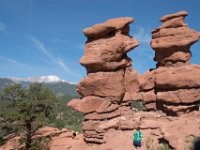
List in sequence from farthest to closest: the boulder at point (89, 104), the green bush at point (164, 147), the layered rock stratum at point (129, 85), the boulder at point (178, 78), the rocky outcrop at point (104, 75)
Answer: the boulder at point (89, 104) → the rocky outcrop at point (104, 75) → the layered rock stratum at point (129, 85) → the boulder at point (178, 78) → the green bush at point (164, 147)

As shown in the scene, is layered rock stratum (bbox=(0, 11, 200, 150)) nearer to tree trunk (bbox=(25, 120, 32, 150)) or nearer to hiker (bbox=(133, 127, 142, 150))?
hiker (bbox=(133, 127, 142, 150))

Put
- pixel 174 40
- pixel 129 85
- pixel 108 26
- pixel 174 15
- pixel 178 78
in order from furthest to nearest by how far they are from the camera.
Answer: pixel 129 85
pixel 174 15
pixel 108 26
pixel 174 40
pixel 178 78

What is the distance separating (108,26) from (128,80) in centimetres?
631

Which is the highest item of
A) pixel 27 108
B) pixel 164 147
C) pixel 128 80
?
pixel 128 80

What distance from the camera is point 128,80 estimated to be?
3519cm

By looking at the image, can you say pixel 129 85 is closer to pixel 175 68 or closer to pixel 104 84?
pixel 104 84

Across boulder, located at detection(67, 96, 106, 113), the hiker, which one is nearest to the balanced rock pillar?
the hiker

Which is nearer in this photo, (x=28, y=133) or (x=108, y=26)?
(x=108, y=26)

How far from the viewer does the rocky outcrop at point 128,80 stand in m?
32.4

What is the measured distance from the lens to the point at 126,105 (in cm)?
3509

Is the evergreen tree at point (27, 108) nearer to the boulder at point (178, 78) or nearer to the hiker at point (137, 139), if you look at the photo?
the hiker at point (137, 139)

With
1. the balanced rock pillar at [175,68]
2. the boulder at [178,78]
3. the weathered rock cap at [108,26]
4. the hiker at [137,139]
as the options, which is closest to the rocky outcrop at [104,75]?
the weathered rock cap at [108,26]

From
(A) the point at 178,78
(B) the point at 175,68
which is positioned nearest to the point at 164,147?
(A) the point at 178,78

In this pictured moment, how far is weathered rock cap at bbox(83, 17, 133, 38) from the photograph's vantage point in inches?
1339
